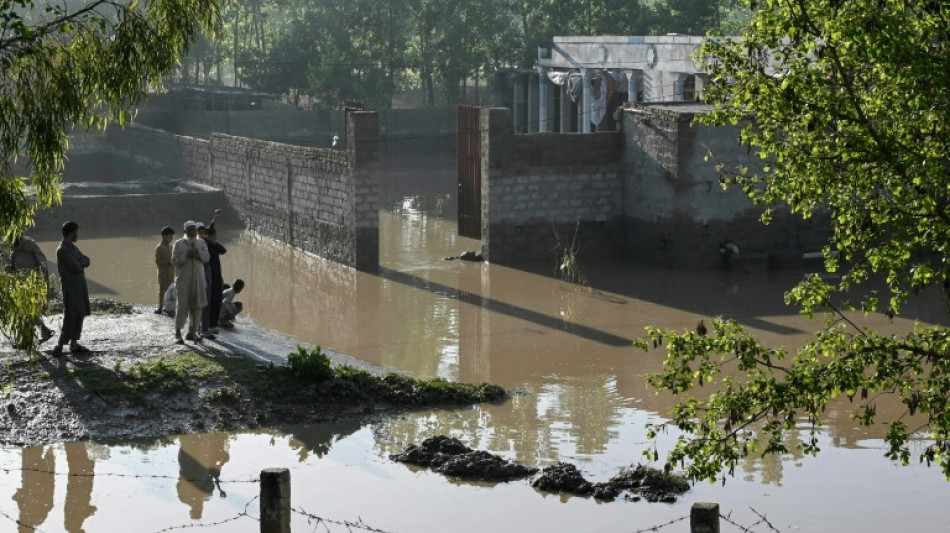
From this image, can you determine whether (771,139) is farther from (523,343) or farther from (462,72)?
(462,72)

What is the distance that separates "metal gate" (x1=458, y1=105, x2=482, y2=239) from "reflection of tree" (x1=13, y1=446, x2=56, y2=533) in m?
12.9

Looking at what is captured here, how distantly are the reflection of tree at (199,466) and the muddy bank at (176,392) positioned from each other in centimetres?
25

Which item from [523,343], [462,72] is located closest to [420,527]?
[523,343]

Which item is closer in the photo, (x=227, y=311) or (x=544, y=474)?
(x=544, y=474)

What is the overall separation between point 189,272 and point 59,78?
679 centimetres

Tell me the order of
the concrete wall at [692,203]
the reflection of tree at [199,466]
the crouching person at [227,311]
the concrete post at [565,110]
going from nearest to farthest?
1. the reflection of tree at [199,466]
2. the crouching person at [227,311]
3. the concrete wall at [692,203]
4. the concrete post at [565,110]

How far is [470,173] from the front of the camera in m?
24.6

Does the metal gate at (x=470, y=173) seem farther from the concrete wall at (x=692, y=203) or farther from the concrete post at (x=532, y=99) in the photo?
the concrete post at (x=532, y=99)

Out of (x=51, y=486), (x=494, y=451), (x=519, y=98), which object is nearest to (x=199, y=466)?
(x=51, y=486)

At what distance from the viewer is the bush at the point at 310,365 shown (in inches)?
535

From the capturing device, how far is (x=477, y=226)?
24641mm

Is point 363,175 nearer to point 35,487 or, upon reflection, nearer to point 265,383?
point 265,383

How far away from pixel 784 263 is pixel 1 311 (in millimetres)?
16354

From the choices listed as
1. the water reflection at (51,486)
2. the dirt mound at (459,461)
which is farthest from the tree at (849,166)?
the water reflection at (51,486)
